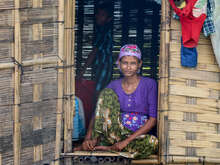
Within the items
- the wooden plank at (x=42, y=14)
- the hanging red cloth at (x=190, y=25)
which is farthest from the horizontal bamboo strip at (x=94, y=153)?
the wooden plank at (x=42, y=14)

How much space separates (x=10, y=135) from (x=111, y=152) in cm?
116

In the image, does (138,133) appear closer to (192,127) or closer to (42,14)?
(192,127)

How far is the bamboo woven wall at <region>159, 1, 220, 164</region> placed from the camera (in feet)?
15.0

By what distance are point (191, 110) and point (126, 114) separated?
81 cm

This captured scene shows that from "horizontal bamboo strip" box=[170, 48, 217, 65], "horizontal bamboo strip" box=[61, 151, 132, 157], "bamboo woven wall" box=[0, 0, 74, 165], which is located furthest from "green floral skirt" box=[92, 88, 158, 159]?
"horizontal bamboo strip" box=[170, 48, 217, 65]

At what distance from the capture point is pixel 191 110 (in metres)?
4.60

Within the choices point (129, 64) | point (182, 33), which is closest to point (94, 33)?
point (129, 64)

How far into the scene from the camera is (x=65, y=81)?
15.3ft

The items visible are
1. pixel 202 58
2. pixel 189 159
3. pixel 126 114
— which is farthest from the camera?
pixel 126 114

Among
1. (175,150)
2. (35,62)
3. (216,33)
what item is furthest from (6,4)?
(175,150)

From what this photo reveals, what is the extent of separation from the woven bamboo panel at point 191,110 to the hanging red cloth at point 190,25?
0.38 feet

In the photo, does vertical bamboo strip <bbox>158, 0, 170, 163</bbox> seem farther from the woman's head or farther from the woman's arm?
the woman's head

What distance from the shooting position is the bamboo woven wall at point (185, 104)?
15.0ft

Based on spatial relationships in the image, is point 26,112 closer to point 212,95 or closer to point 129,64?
point 129,64
